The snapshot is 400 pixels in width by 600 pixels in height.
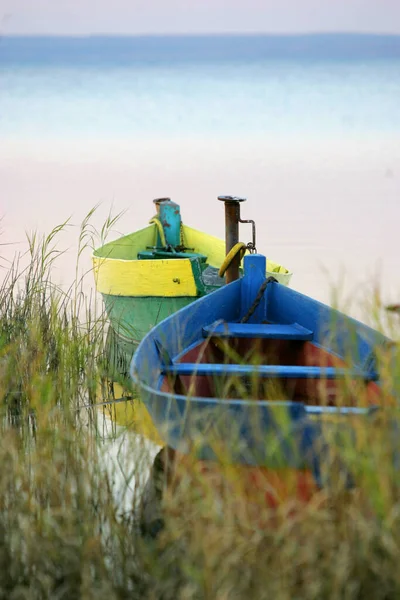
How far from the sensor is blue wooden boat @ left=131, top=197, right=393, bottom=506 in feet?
9.82

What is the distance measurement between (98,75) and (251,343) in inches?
1567

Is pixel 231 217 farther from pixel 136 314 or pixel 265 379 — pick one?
pixel 265 379

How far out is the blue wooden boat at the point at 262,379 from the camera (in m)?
2.99

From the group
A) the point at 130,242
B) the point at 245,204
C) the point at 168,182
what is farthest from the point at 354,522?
the point at 168,182

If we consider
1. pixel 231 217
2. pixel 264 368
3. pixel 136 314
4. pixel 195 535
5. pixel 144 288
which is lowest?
pixel 195 535

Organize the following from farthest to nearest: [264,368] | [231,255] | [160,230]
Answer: [160,230] < [231,255] < [264,368]

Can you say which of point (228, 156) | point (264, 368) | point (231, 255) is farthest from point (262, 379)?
point (228, 156)

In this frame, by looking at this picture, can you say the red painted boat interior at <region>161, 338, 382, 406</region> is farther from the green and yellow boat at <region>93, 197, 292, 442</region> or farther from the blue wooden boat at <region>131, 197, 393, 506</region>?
the green and yellow boat at <region>93, 197, 292, 442</region>

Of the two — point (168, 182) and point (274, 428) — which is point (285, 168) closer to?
point (168, 182)


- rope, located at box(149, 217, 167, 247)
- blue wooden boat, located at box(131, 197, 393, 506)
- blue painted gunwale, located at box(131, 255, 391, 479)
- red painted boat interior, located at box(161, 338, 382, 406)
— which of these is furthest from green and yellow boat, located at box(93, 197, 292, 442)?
blue painted gunwale, located at box(131, 255, 391, 479)

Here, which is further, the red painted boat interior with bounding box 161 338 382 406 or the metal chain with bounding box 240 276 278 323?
the metal chain with bounding box 240 276 278 323

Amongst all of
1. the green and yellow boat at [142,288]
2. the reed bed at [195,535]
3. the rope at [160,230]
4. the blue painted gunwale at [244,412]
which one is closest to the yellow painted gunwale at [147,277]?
the green and yellow boat at [142,288]

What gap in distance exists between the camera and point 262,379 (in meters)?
4.34

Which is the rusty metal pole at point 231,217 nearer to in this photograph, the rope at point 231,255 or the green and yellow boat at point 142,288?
the green and yellow boat at point 142,288
